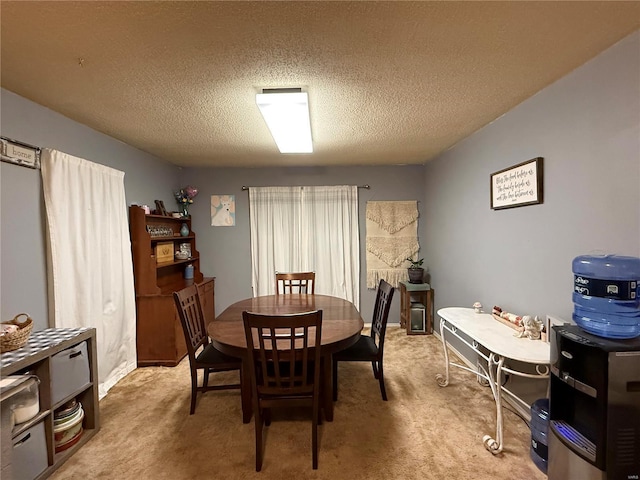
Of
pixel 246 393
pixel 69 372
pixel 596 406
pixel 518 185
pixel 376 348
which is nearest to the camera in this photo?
pixel 596 406

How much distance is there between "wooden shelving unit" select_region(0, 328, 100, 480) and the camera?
5.08ft

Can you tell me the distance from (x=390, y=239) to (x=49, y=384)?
12.4 feet

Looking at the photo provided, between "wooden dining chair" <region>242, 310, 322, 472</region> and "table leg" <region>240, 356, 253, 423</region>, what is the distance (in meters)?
0.29

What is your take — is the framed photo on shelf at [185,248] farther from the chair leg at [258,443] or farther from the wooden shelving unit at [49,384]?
the chair leg at [258,443]

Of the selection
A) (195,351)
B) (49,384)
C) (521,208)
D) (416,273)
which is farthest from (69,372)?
(416,273)

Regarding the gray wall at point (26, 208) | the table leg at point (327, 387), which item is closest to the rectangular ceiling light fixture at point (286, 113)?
the gray wall at point (26, 208)

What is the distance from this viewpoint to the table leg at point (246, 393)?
213cm

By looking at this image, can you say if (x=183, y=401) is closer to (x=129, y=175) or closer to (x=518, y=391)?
(x=129, y=175)

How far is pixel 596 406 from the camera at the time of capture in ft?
4.34

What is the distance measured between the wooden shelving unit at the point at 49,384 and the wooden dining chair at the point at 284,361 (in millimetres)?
1165

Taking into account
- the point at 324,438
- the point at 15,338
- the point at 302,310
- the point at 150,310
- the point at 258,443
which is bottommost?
the point at 324,438

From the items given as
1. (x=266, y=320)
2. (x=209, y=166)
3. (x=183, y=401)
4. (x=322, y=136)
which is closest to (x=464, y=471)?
(x=266, y=320)

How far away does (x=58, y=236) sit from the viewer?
87.7 inches

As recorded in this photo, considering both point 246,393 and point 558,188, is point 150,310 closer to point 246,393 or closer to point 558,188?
point 246,393
